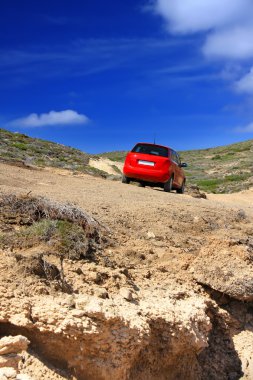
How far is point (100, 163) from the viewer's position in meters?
29.5

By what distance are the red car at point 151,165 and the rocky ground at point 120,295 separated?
6423 mm

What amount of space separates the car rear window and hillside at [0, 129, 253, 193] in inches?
209

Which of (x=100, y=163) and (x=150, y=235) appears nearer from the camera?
(x=150, y=235)

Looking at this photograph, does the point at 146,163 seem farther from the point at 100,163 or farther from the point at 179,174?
the point at 100,163

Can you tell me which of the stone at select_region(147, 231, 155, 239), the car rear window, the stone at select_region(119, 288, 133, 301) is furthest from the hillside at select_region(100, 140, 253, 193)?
the stone at select_region(119, 288, 133, 301)

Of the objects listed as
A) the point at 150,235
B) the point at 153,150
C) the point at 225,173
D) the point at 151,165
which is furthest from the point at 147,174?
the point at 225,173

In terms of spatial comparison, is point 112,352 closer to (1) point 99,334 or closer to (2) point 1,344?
(1) point 99,334

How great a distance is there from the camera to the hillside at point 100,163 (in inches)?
816

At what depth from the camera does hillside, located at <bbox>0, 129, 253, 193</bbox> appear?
20.7 m

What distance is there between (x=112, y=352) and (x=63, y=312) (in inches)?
21.8

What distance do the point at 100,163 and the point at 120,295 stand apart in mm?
25119

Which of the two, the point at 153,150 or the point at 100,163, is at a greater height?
the point at 100,163

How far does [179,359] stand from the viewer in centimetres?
473

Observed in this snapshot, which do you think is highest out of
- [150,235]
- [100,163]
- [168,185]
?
[100,163]
